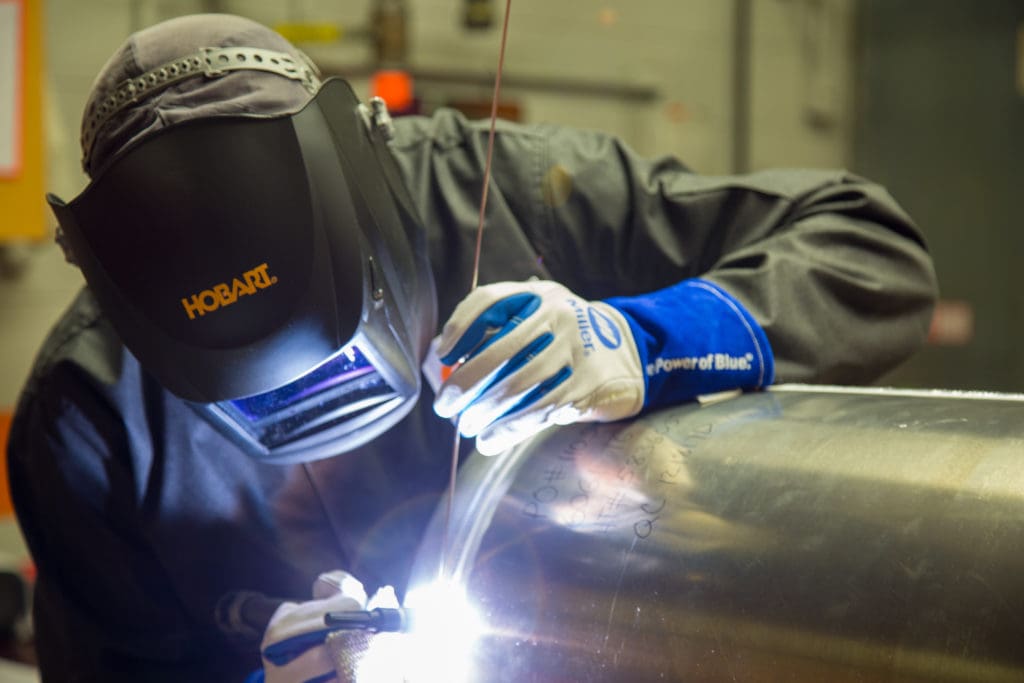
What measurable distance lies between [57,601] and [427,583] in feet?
1.81

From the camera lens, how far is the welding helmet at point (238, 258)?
0.78 metres

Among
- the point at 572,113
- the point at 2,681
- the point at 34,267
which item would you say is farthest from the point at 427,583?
the point at 572,113

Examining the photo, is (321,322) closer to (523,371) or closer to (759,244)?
(523,371)

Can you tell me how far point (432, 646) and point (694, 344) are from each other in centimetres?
33

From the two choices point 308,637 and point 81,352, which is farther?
point 81,352

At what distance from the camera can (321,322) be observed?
791 mm

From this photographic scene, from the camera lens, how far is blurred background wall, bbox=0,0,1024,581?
8.39 feet

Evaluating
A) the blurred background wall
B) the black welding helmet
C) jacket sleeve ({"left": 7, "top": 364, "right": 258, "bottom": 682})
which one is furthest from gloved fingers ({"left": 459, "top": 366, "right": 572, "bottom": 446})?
the blurred background wall

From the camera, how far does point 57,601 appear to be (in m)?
1.11

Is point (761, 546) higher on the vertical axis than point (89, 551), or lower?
higher

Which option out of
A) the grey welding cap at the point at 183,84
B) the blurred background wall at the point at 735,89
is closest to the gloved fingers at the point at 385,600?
the grey welding cap at the point at 183,84

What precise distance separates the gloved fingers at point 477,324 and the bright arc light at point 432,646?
0.18 meters

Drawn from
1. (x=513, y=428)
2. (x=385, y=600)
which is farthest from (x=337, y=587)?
(x=513, y=428)

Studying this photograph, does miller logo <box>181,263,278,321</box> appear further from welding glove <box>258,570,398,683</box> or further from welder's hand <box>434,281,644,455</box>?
welding glove <box>258,570,398,683</box>
